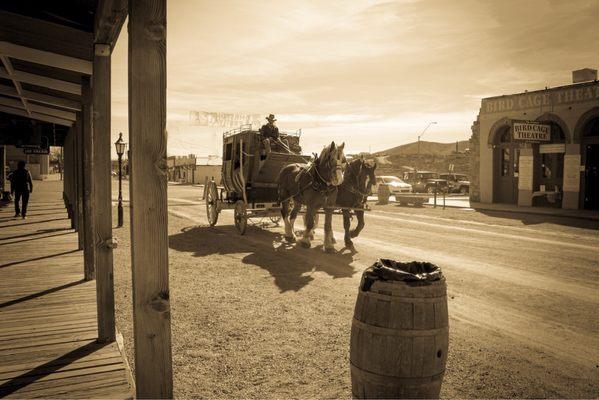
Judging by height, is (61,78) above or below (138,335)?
above

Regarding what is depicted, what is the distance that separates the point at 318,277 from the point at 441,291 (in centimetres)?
459

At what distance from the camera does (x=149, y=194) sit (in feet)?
7.86

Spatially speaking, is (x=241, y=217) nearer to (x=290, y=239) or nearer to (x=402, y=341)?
(x=290, y=239)

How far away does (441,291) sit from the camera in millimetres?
2969

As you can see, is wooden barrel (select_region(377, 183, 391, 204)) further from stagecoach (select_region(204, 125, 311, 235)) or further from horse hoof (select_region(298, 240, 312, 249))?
horse hoof (select_region(298, 240, 312, 249))

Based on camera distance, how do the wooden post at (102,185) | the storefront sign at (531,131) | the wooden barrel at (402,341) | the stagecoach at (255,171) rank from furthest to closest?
the storefront sign at (531,131), the stagecoach at (255,171), the wooden post at (102,185), the wooden barrel at (402,341)

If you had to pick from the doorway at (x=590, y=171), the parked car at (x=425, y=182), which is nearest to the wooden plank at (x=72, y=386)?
the doorway at (x=590, y=171)

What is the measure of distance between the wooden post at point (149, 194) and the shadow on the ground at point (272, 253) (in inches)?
168

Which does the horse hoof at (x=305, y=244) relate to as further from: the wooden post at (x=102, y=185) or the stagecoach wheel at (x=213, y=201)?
the wooden post at (x=102, y=185)

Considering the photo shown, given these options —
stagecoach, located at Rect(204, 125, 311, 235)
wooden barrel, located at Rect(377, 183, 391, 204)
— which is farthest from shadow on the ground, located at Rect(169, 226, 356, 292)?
wooden barrel, located at Rect(377, 183, 391, 204)

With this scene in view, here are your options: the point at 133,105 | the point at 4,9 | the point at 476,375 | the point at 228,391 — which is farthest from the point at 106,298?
the point at 476,375

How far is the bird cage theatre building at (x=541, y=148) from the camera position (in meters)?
20.5

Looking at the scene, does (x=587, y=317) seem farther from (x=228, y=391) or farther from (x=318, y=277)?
(x=228, y=391)

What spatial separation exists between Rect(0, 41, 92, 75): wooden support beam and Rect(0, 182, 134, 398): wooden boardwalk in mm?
2988
